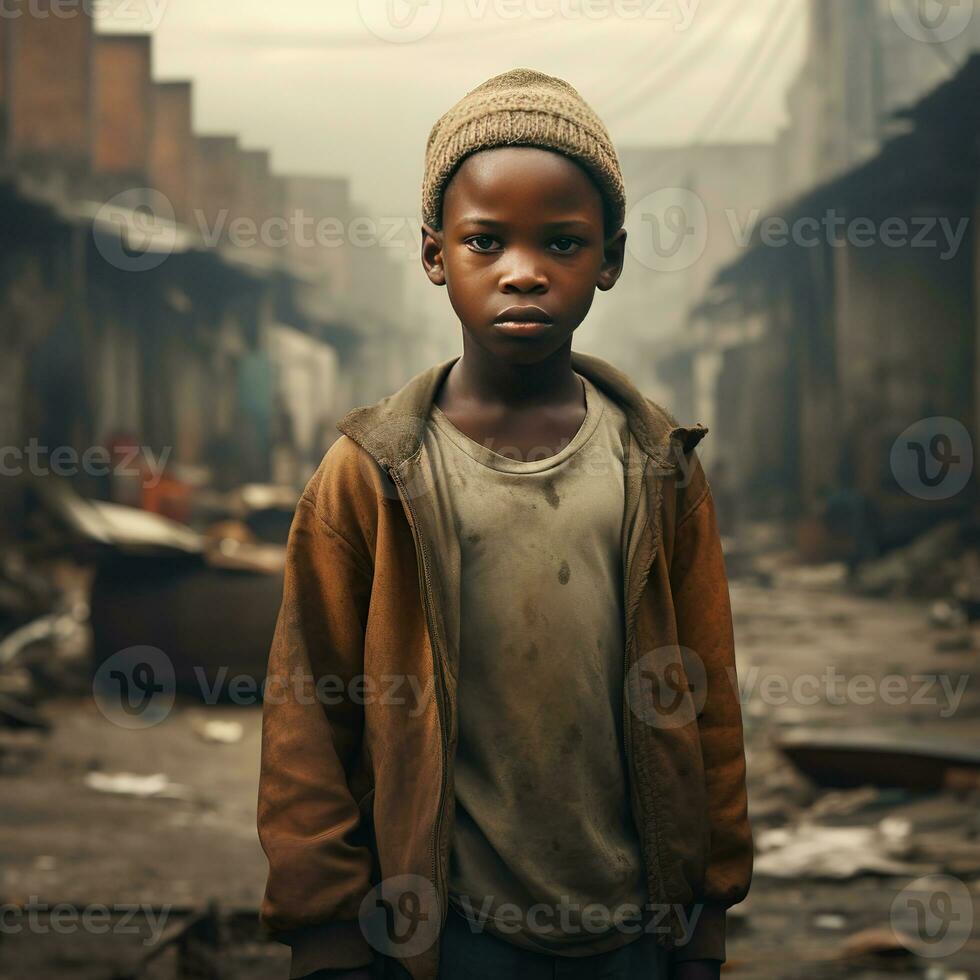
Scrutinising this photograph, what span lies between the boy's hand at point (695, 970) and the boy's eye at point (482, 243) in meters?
0.86

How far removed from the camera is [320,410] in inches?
310

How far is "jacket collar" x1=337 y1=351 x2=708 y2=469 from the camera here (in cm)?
132

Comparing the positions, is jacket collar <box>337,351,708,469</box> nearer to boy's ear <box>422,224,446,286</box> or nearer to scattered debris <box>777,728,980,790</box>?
boy's ear <box>422,224,446,286</box>

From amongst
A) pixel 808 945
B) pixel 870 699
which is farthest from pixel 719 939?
pixel 870 699

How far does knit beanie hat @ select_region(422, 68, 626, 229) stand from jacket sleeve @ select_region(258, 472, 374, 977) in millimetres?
417

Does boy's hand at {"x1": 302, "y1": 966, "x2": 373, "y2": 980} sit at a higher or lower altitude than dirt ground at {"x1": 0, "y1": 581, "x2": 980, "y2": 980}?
higher

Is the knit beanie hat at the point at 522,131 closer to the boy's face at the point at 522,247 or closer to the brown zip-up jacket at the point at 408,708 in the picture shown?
the boy's face at the point at 522,247

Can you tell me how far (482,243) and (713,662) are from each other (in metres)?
0.58

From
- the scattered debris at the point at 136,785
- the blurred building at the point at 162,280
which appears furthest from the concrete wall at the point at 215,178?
the scattered debris at the point at 136,785

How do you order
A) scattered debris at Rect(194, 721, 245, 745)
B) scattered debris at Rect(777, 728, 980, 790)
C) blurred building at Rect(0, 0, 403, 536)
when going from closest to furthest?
scattered debris at Rect(777, 728, 980, 790), scattered debris at Rect(194, 721, 245, 745), blurred building at Rect(0, 0, 403, 536)

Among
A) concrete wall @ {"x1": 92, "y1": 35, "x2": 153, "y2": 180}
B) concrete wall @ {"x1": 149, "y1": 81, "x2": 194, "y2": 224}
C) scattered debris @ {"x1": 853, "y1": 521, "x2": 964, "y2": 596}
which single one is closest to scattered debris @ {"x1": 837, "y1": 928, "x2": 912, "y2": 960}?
scattered debris @ {"x1": 853, "y1": 521, "x2": 964, "y2": 596}

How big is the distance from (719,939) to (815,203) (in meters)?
6.78

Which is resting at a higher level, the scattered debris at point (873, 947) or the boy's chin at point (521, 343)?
the boy's chin at point (521, 343)

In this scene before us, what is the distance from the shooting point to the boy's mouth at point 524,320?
126 cm
